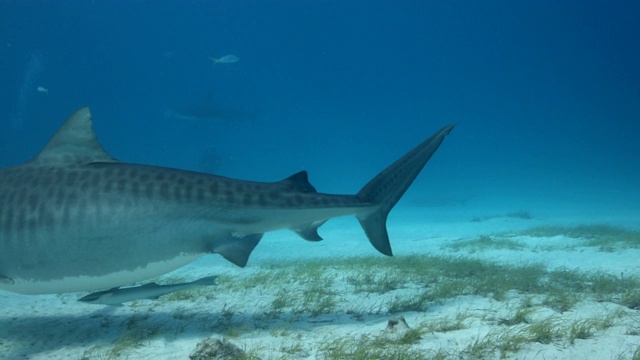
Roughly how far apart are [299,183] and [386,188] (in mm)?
1358

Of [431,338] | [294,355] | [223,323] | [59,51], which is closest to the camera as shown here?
[294,355]

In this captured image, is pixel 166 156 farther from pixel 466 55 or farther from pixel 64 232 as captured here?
pixel 64 232

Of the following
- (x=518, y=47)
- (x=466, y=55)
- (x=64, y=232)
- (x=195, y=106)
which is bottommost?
(x=64, y=232)

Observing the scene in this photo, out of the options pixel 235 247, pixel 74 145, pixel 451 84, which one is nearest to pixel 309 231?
pixel 235 247

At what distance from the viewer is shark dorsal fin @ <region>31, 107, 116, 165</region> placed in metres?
5.70

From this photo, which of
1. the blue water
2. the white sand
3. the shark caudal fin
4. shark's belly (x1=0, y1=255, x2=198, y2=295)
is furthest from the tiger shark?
the blue water

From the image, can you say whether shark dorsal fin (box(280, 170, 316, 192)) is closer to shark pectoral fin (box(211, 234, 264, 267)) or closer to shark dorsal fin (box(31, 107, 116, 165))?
shark pectoral fin (box(211, 234, 264, 267))

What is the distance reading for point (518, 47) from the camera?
454 ft

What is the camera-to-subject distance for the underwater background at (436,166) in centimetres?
585

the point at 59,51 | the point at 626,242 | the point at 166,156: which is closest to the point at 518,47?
the point at 166,156

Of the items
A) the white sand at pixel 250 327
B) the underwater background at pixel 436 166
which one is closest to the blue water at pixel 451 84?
the underwater background at pixel 436 166

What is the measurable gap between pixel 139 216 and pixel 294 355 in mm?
2557

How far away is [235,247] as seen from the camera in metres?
5.43

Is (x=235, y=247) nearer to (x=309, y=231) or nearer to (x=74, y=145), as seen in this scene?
(x=309, y=231)
